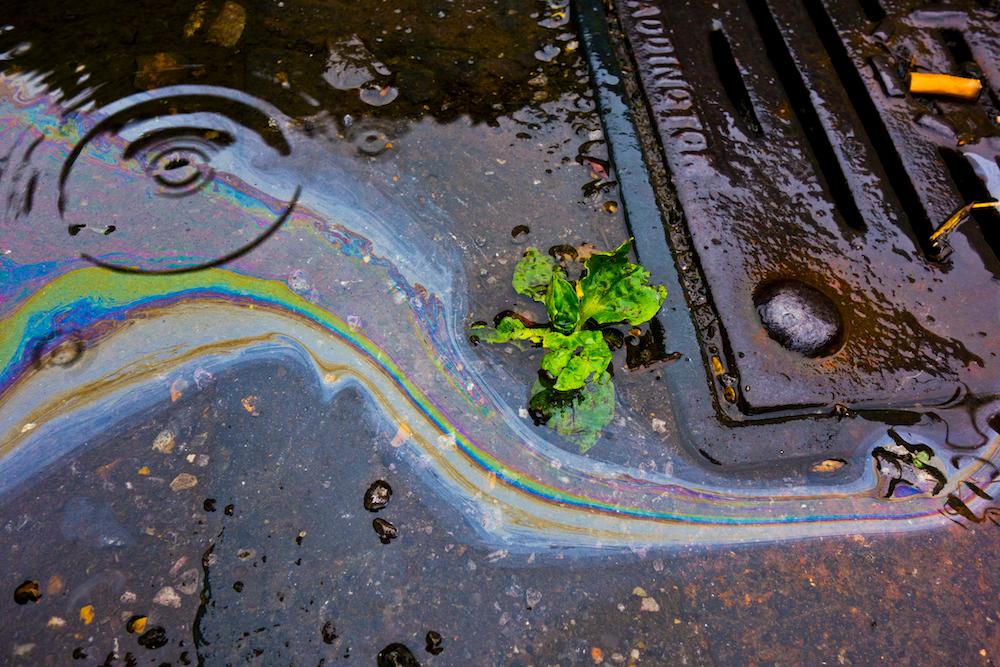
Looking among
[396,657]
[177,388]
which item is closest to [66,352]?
[177,388]

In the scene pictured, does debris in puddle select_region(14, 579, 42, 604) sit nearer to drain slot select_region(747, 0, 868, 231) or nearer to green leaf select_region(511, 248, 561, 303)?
green leaf select_region(511, 248, 561, 303)

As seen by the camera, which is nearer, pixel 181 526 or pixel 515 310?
pixel 181 526

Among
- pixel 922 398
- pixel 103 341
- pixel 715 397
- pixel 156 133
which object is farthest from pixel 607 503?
pixel 156 133

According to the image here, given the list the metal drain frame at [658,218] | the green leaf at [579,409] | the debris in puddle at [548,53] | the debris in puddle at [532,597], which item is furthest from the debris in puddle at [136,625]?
the debris in puddle at [548,53]

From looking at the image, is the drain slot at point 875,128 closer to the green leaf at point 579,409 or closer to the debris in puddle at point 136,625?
the green leaf at point 579,409

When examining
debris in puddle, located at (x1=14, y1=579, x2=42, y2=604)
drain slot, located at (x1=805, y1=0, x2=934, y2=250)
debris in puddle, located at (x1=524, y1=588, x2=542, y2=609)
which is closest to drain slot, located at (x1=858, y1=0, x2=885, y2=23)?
drain slot, located at (x1=805, y1=0, x2=934, y2=250)

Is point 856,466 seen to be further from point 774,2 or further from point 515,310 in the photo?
point 774,2
